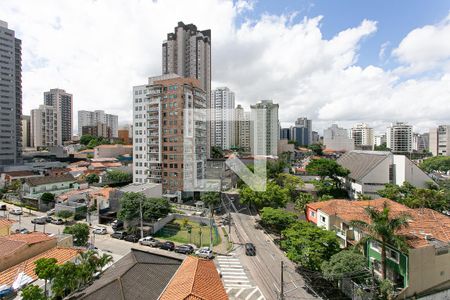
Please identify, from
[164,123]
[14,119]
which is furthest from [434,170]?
[14,119]

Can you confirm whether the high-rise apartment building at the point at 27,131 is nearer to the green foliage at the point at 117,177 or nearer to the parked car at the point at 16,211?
the green foliage at the point at 117,177

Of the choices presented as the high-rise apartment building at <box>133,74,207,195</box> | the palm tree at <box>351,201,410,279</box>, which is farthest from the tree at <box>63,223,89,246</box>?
the palm tree at <box>351,201,410,279</box>

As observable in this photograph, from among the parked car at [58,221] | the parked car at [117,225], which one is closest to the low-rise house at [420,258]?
the parked car at [117,225]

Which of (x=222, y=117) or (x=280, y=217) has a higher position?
(x=222, y=117)

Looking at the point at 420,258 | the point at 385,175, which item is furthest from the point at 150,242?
the point at 385,175

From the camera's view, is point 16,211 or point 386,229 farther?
point 16,211

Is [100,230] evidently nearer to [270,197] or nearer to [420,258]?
[270,197]

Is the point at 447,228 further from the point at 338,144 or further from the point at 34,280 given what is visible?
the point at 338,144
